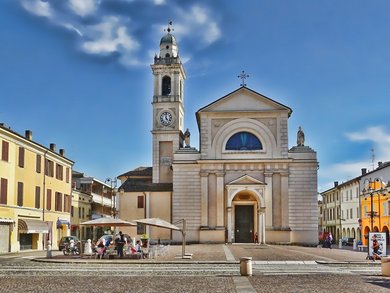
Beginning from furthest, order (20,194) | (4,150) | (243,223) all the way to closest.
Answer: (243,223)
(20,194)
(4,150)

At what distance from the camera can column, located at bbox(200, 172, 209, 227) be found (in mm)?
51562

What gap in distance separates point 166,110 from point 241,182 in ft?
62.2

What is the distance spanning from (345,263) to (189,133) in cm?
2931

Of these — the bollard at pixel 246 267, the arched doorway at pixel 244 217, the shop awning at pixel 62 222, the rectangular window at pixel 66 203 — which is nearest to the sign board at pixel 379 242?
the bollard at pixel 246 267

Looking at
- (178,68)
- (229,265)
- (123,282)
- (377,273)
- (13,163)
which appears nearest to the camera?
(123,282)

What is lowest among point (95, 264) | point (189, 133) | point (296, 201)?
point (95, 264)

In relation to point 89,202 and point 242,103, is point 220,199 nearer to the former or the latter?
point 242,103

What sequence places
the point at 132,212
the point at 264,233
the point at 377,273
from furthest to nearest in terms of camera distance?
1. the point at 132,212
2. the point at 264,233
3. the point at 377,273

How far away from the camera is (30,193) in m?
42.5

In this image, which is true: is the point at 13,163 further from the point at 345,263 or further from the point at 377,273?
the point at 377,273

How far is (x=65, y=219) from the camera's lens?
51688mm

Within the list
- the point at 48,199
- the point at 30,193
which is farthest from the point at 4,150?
the point at 48,199

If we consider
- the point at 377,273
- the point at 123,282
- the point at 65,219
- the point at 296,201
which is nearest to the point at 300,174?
the point at 296,201

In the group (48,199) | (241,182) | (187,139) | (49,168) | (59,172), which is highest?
(187,139)
